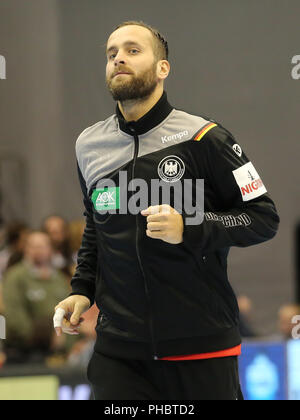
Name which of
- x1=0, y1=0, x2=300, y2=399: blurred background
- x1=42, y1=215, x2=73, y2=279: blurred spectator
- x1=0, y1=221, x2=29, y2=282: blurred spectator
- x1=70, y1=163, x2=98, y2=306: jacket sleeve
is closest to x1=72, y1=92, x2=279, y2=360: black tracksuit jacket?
x1=70, y1=163, x2=98, y2=306: jacket sleeve

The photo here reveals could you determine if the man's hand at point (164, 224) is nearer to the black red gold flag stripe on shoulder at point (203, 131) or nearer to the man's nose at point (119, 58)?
the black red gold flag stripe on shoulder at point (203, 131)

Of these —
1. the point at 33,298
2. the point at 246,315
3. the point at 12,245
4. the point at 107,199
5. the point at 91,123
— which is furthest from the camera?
the point at 246,315

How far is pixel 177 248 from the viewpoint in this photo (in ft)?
8.27

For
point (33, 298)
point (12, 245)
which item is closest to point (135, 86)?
point (33, 298)

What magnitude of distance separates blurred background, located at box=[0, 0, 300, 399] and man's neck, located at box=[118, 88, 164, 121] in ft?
2.93

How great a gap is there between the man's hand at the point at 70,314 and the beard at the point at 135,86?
74 centimetres

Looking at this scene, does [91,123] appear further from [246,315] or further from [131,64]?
[246,315]

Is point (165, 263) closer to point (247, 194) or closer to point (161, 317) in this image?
point (161, 317)

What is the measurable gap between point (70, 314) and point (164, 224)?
62 cm

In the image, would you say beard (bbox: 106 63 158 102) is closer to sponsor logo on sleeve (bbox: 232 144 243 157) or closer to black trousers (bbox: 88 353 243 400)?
sponsor logo on sleeve (bbox: 232 144 243 157)

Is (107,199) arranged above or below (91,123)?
below

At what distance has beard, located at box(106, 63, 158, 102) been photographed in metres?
2.64

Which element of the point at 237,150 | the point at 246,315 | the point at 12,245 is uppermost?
the point at 237,150

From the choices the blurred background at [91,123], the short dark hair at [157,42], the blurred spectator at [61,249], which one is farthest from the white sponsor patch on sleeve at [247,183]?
the blurred spectator at [61,249]
